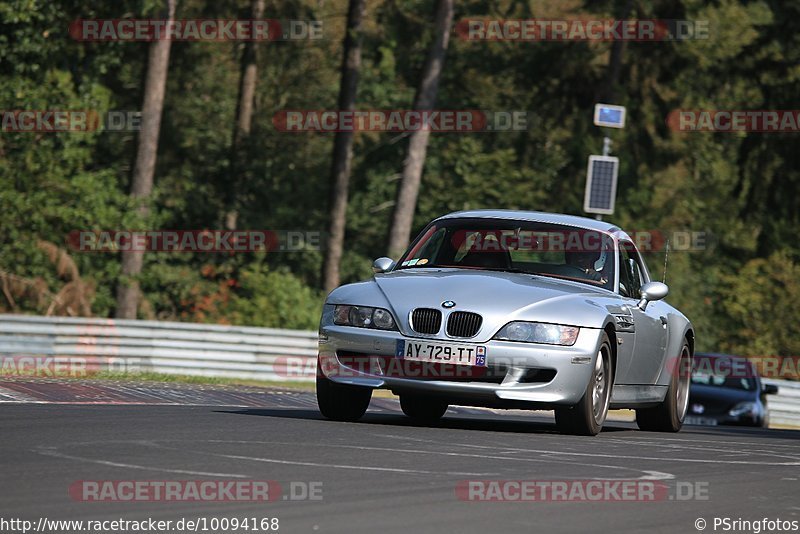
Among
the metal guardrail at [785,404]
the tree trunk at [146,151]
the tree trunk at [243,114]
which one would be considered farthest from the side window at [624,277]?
the tree trunk at [243,114]

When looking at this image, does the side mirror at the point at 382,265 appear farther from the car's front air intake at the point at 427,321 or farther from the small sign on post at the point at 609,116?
the small sign on post at the point at 609,116

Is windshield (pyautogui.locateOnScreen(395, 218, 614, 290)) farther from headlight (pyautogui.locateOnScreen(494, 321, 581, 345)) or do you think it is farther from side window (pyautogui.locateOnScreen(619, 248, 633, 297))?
headlight (pyautogui.locateOnScreen(494, 321, 581, 345))

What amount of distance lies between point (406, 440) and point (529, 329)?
1293 millimetres

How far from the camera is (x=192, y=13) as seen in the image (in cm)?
4684

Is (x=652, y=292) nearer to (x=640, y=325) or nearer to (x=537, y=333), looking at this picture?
(x=640, y=325)

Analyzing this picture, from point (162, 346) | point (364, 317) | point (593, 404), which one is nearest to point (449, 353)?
point (364, 317)

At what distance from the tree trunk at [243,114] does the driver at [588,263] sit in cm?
3304

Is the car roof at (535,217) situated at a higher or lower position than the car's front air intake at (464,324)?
higher

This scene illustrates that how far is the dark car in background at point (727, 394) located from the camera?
24.1m

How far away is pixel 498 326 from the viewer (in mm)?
11242

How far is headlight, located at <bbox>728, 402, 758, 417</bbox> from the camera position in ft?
78.8

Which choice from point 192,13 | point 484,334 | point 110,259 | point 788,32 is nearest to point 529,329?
point 484,334

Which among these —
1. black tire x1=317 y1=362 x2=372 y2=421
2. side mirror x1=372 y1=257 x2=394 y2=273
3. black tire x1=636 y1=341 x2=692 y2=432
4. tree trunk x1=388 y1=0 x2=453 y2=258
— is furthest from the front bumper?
tree trunk x1=388 y1=0 x2=453 y2=258

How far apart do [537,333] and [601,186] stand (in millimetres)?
15193
